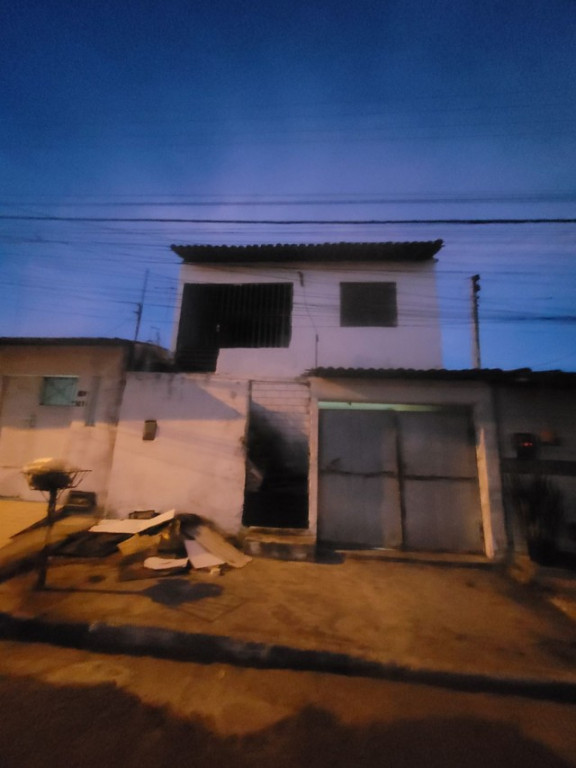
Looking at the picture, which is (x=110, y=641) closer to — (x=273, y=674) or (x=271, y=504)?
(x=273, y=674)

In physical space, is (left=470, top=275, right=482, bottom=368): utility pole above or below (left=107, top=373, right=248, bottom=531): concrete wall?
above

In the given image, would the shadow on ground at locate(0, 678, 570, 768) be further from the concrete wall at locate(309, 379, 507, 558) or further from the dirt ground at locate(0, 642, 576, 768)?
the concrete wall at locate(309, 379, 507, 558)

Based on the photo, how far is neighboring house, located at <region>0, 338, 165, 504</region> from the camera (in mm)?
7281

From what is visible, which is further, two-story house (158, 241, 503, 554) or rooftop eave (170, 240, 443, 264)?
rooftop eave (170, 240, 443, 264)

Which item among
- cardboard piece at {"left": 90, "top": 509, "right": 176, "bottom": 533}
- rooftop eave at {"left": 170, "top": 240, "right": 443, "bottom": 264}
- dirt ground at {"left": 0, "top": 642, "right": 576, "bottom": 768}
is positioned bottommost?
dirt ground at {"left": 0, "top": 642, "right": 576, "bottom": 768}

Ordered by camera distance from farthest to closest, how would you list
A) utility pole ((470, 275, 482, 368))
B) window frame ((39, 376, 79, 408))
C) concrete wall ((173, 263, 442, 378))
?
utility pole ((470, 275, 482, 368))
concrete wall ((173, 263, 442, 378))
window frame ((39, 376, 79, 408))

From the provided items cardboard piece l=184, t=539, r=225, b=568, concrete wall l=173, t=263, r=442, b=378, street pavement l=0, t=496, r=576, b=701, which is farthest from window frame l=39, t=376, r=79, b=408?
cardboard piece l=184, t=539, r=225, b=568

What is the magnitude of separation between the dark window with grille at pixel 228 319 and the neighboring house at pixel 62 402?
7.23 ft

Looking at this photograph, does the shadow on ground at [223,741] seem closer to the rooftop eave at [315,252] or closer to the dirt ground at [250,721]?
the dirt ground at [250,721]

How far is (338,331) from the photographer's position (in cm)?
980

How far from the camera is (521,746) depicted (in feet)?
7.60

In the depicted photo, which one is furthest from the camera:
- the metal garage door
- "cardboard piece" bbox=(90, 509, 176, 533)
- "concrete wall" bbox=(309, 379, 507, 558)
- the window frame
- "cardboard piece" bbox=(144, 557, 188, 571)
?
the window frame

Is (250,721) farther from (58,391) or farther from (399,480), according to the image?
(58,391)

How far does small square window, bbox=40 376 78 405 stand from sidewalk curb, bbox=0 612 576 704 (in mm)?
5265
